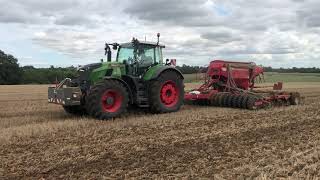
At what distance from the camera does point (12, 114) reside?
1513cm

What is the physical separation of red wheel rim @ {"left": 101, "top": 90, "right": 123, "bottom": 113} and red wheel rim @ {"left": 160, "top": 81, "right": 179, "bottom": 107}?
1.81m

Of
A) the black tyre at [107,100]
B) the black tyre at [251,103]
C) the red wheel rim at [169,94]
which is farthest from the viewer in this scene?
the black tyre at [251,103]

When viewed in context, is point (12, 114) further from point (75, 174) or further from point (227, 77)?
point (75, 174)

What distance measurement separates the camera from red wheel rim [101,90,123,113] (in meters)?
12.7

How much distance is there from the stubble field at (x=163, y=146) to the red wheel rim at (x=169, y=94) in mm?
925

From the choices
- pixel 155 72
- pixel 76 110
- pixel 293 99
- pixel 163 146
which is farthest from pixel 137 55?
pixel 293 99

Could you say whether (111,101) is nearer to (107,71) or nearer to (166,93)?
(107,71)

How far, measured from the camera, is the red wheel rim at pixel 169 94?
14.4m

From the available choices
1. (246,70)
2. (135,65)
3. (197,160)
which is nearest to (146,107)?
(135,65)

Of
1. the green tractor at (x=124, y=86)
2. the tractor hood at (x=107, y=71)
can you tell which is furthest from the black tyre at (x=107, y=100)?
the tractor hood at (x=107, y=71)

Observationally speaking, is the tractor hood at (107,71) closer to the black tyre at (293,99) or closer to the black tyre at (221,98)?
the black tyre at (221,98)

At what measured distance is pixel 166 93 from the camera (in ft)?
47.9

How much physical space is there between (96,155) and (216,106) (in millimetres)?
9111

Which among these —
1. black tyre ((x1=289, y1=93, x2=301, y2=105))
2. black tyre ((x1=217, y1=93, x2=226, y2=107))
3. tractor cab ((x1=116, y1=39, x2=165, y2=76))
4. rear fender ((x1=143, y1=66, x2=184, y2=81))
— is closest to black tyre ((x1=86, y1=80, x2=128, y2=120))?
rear fender ((x1=143, y1=66, x2=184, y2=81))
